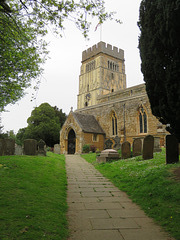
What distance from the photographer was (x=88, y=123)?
82.4 feet

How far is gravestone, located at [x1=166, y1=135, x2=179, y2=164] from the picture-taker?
778 cm

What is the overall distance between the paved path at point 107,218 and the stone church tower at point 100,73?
41.1 meters

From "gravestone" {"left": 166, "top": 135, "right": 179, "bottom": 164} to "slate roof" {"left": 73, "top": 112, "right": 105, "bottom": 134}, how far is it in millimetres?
15415

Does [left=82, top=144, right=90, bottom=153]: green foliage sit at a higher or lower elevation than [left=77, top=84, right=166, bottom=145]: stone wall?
lower

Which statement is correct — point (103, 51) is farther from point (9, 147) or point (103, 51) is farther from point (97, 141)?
point (9, 147)

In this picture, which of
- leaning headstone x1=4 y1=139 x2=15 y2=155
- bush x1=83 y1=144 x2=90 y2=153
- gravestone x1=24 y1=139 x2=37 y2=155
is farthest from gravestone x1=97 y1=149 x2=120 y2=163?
bush x1=83 y1=144 x2=90 y2=153

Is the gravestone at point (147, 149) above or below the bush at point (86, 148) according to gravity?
above

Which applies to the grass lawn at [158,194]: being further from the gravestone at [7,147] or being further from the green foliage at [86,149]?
the green foliage at [86,149]

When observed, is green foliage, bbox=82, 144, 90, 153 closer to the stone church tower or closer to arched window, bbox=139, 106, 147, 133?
arched window, bbox=139, 106, 147, 133

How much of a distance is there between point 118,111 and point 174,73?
757 inches

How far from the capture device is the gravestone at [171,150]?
778 centimetres

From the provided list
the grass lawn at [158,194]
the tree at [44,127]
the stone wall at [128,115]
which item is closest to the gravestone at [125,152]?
the grass lawn at [158,194]

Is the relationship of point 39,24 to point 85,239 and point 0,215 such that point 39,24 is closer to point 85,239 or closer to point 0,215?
point 0,215

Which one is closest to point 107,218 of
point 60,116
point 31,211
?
point 31,211
